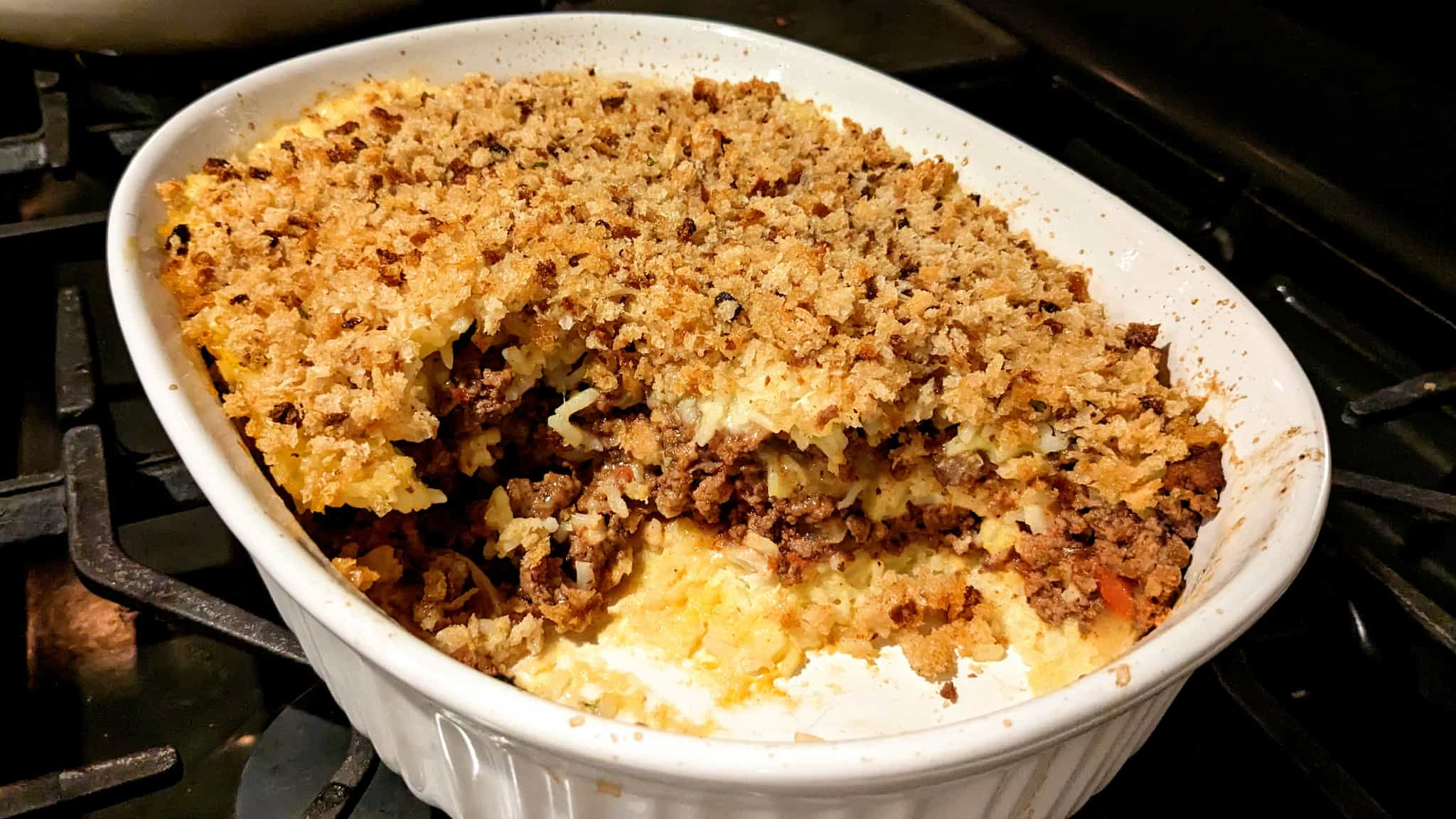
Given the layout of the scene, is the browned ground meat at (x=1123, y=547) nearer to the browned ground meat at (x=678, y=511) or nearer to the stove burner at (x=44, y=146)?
the browned ground meat at (x=678, y=511)

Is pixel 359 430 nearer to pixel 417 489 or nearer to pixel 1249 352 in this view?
pixel 417 489

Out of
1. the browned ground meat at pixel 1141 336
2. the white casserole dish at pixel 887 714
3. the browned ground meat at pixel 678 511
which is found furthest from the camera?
the browned ground meat at pixel 1141 336

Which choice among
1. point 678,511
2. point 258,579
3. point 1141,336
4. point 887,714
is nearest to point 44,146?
point 258,579

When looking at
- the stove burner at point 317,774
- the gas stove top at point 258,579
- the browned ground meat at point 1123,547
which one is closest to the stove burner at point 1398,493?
the gas stove top at point 258,579

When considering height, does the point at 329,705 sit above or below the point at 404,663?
below

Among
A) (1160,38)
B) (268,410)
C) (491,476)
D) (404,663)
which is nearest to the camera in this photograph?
(404,663)

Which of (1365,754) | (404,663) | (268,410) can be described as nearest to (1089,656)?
(1365,754)
